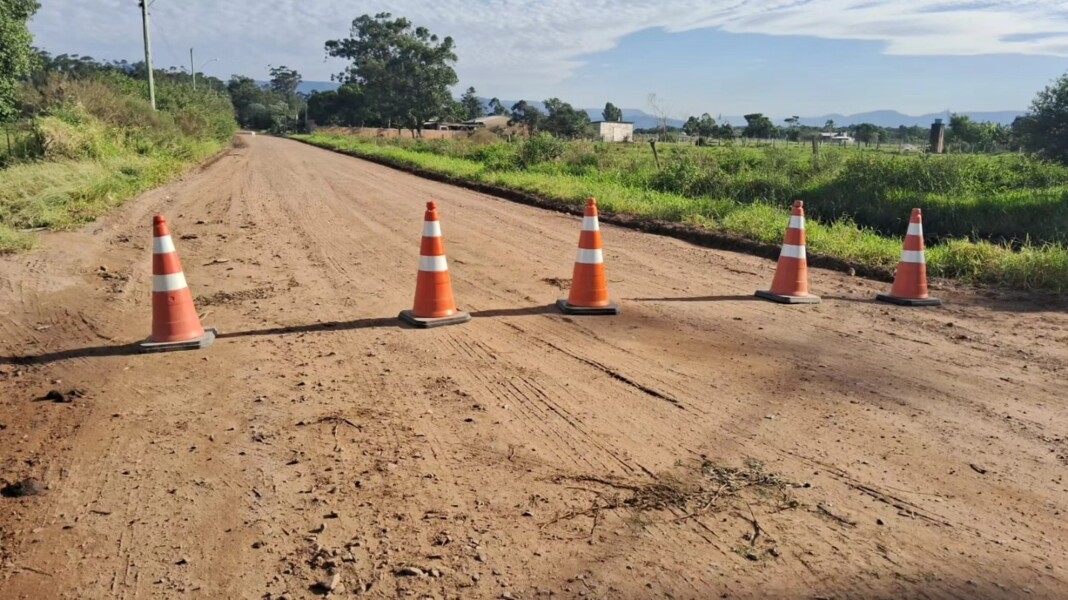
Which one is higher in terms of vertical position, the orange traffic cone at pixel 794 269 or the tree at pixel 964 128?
the tree at pixel 964 128

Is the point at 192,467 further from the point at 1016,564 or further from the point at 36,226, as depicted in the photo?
the point at 36,226

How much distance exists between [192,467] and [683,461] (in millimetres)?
2230

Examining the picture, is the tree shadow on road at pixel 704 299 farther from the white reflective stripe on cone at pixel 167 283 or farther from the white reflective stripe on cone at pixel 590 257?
the white reflective stripe on cone at pixel 167 283

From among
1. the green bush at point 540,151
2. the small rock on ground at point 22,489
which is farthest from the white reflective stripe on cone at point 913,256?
the green bush at point 540,151

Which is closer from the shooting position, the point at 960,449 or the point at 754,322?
the point at 960,449

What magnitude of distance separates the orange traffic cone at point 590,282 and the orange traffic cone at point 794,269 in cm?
168

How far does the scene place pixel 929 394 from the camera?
4469 mm

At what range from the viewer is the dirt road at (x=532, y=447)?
2654 mm

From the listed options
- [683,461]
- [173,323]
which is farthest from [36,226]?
[683,461]

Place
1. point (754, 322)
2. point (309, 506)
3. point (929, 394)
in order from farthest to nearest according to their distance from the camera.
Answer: point (754, 322) → point (929, 394) → point (309, 506)

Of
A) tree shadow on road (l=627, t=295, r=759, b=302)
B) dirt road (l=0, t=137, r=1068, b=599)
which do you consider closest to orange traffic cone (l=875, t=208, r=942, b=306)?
dirt road (l=0, t=137, r=1068, b=599)

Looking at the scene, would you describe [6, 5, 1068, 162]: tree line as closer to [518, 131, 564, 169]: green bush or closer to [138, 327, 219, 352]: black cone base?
[518, 131, 564, 169]: green bush

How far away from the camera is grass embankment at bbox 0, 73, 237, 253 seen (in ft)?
35.5

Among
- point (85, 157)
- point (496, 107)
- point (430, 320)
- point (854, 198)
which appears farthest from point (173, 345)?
point (496, 107)
